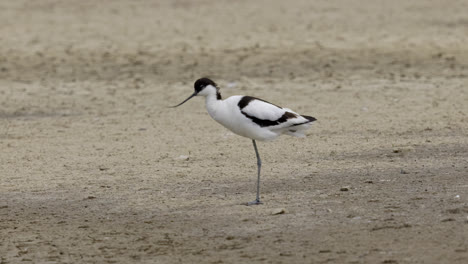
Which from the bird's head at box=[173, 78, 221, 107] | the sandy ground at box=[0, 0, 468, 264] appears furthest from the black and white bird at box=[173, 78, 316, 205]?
the sandy ground at box=[0, 0, 468, 264]

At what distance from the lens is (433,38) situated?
567 inches

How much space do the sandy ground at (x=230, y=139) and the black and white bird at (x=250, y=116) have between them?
1.56ft

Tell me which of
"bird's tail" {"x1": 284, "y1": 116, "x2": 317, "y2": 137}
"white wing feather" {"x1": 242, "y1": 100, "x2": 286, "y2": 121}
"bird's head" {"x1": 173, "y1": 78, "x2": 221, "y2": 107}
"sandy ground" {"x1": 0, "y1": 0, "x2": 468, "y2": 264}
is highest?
"bird's head" {"x1": 173, "y1": 78, "x2": 221, "y2": 107}

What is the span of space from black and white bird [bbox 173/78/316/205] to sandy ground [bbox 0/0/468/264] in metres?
0.48

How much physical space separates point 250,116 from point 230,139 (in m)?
2.55

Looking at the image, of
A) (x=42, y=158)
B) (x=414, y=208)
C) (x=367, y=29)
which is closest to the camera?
(x=414, y=208)

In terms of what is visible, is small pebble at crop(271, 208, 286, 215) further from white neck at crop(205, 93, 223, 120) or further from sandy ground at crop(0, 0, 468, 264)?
white neck at crop(205, 93, 223, 120)

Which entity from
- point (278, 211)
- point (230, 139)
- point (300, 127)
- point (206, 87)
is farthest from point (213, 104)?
point (230, 139)

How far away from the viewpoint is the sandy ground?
5.48 metres

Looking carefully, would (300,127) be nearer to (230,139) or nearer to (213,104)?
(213,104)

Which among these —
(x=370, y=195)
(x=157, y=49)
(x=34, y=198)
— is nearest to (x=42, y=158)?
(x=34, y=198)

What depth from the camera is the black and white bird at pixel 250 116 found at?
20.3 feet

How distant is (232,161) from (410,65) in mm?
5625

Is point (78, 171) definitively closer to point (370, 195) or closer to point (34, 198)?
point (34, 198)
